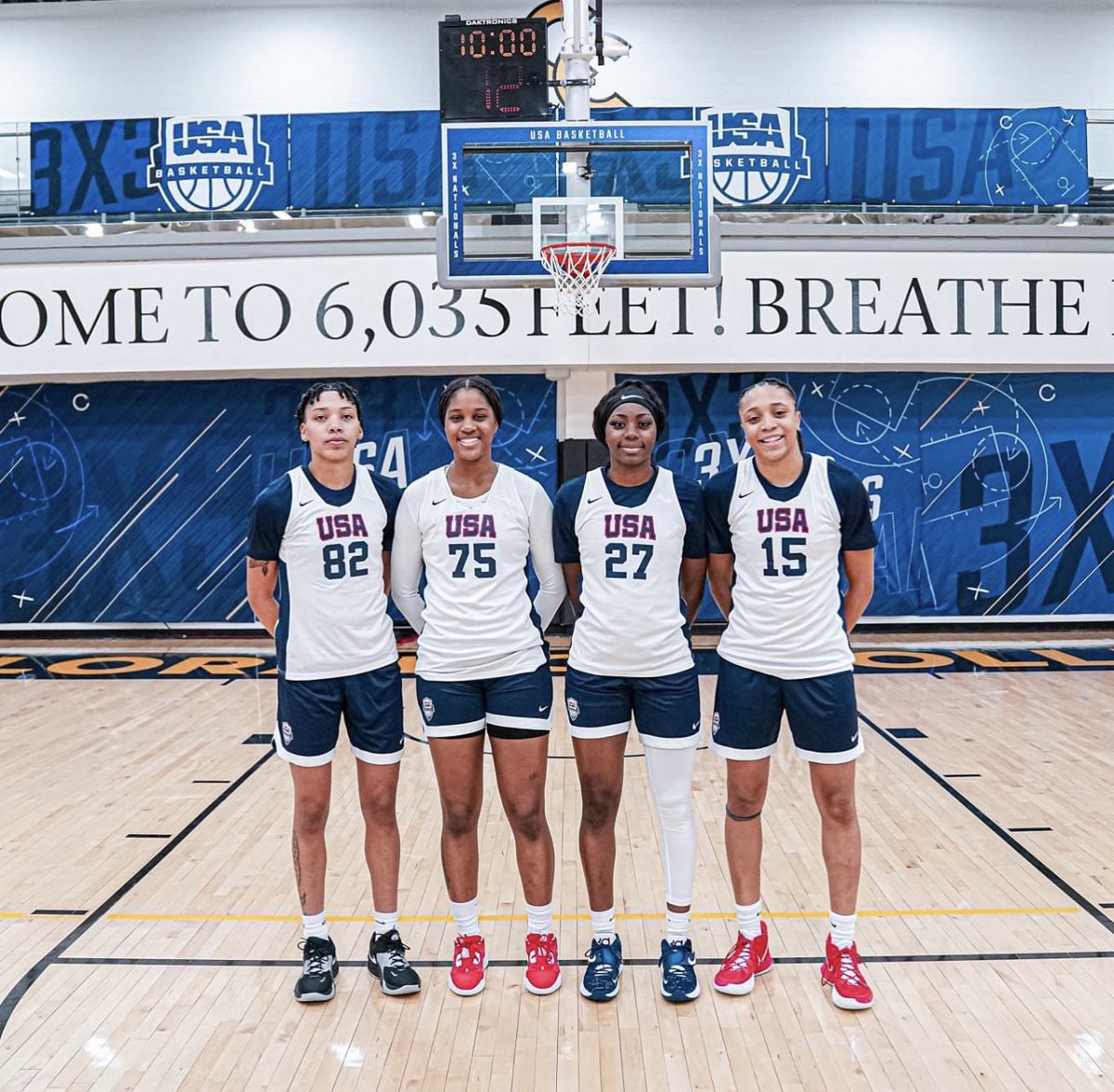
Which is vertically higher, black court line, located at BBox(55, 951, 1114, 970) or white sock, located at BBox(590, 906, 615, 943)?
white sock, located at BBox(590, 906, 615, 943)

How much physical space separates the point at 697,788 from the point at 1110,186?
7.61m

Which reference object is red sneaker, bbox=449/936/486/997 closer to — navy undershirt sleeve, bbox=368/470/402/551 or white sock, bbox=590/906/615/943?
white sock, bbox=590/906/615/943

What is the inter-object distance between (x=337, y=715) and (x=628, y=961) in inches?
49.9

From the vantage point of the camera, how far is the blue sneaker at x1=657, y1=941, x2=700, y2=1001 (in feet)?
10.3

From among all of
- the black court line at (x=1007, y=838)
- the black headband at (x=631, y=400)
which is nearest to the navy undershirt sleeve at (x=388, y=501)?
the black headband at (x=631, y=400)

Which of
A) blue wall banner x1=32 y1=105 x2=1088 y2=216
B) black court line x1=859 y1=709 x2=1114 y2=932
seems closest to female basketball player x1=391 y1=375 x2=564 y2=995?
black court line x1=859 y1=709 x2=1114 y2=932

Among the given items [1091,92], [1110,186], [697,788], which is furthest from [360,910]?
[1091,92]

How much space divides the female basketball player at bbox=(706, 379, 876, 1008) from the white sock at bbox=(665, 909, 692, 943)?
0.58 feet

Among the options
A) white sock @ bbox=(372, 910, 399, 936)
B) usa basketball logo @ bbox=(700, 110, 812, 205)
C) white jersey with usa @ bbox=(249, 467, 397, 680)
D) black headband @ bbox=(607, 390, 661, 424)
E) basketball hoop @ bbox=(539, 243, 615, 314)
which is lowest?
white sock @ bbox=(372, 910, 399, 936)

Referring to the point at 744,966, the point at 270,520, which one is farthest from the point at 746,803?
the point at 270,520

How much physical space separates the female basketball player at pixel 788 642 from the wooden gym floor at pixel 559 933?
346 mm

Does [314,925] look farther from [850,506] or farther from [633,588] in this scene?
[850,506]

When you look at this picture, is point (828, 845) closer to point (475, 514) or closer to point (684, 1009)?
point (684, 1009)

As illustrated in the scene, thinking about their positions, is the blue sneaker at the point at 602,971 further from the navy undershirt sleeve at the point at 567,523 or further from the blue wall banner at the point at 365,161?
the blue wall banner at the point at 365,161
